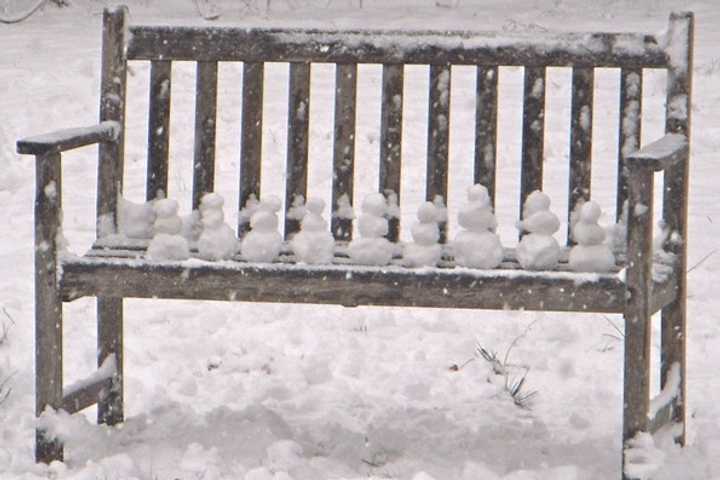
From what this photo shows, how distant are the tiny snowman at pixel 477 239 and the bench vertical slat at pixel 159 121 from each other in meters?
0.86

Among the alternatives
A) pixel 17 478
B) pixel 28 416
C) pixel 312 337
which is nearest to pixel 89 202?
pixel 312 337

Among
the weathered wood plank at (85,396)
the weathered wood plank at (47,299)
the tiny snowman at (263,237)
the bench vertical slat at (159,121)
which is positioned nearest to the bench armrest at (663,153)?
the tiny snowman at (263,237)

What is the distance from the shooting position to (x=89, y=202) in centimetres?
648

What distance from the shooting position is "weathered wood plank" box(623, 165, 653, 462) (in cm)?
371

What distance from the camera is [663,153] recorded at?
3.73 m

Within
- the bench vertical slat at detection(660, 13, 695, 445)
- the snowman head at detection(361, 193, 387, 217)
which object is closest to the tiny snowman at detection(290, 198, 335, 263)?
the snowman head at detection(361, 193, 387, 217)

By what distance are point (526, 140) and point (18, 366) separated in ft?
5.65

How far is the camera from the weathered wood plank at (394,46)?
13.4ft

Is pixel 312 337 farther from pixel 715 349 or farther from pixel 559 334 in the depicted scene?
pixel 715 349

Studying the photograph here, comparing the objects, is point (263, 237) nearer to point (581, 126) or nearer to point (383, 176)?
point (383, 176)

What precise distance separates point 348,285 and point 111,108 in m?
0.90

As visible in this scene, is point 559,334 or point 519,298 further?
point 559,334

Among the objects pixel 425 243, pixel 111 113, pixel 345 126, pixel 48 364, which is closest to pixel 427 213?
pixel 425 243

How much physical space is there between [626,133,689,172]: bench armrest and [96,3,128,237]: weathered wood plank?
1.44 m
